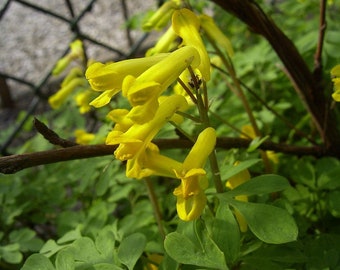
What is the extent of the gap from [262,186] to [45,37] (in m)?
3.44

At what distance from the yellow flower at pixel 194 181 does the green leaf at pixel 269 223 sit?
2.9 inches

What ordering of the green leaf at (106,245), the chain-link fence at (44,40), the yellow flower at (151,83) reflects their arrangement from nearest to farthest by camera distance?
the yellow flower at (151,83)
the green leaf at (106,245)
the chain-link fence at (44,40)

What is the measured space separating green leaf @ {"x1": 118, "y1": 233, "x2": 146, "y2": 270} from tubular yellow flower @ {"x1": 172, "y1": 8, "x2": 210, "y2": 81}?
0.36 m

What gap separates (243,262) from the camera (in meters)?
0.87

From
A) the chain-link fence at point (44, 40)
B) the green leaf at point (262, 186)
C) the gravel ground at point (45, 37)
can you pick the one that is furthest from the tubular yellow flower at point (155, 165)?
the gravel ground at point (45, 37)

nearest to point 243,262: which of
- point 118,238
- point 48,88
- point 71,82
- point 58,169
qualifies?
point 118,238

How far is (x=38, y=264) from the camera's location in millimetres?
885

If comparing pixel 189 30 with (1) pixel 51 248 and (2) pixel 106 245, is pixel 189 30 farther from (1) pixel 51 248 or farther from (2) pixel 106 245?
(1) pixel 51 248

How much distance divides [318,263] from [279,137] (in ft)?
2.69

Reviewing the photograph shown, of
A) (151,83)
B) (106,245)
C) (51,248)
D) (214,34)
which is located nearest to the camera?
(151,83)

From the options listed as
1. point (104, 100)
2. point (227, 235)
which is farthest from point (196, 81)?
point (227, 235)

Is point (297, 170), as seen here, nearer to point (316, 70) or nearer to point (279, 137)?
point (316, 70)

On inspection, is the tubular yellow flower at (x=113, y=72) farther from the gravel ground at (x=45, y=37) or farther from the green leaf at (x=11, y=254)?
the gravel ground at (x=45, y=37)

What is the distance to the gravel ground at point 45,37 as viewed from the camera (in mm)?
3650
